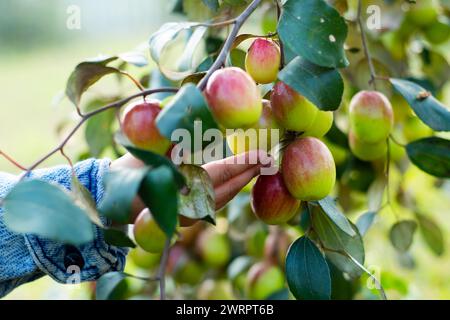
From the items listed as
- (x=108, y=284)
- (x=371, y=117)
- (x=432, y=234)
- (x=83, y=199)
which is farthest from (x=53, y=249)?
(x=432, y=234)

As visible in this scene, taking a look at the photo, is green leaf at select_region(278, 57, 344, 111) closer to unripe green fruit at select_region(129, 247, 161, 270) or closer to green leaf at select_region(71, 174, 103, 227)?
green leaf at select_region(71, 174, 103, 227)

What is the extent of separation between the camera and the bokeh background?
83.2 inches

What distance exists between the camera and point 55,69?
4.94 m

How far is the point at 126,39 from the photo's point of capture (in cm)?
539

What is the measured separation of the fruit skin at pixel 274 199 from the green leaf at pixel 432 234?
0.57 metres

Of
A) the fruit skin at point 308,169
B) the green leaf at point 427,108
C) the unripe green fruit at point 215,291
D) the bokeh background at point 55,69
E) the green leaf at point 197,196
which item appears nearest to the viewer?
the green leaf at point 197,196

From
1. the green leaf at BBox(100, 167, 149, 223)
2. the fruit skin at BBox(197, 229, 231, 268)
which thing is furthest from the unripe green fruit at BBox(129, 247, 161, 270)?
the green leaf at BBox(100, 167, 149, 223)

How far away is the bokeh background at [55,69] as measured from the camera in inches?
83.2

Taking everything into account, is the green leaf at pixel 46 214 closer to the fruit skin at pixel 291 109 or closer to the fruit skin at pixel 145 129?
the fruit skin at pixel 145 129

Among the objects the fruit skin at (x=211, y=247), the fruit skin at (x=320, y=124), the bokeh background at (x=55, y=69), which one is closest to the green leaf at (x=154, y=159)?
the fruit skin at (x=320, y=124)

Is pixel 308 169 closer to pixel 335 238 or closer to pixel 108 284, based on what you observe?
pixel 335 238

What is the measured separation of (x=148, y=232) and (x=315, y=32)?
0.27m
